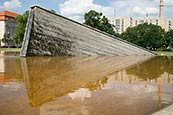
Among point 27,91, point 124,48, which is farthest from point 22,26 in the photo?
point 27,91

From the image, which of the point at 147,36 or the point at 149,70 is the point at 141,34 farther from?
the point at 149,70

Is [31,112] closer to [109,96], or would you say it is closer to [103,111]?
[103,111]

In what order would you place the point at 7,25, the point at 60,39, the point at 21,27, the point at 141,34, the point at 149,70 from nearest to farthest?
1. the point at 149,70
2. the point at 60,39
3. the point at 21,27
4. the point at 141,34
5. the point at 7,25

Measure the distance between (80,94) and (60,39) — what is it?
50.8 ft

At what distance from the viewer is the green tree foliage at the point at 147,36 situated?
5831 cm

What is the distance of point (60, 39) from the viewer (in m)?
20.7

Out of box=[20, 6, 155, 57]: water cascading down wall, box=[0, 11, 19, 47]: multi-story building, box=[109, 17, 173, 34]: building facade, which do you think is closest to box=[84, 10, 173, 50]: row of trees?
box=[20, 6, 155, 57]: water cascading down wall

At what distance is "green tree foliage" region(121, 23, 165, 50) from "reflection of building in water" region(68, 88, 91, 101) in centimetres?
5380

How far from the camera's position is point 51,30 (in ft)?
66.5

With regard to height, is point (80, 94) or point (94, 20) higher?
point (94, 20)

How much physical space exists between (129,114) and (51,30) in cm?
1699

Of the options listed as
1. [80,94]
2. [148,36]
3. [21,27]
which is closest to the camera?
[80,94]

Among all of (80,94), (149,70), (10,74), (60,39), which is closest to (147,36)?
(60,39)

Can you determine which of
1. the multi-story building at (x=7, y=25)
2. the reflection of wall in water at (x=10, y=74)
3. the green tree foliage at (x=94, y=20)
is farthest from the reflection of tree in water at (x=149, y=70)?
the multi-story building at (x=7, y=25)
